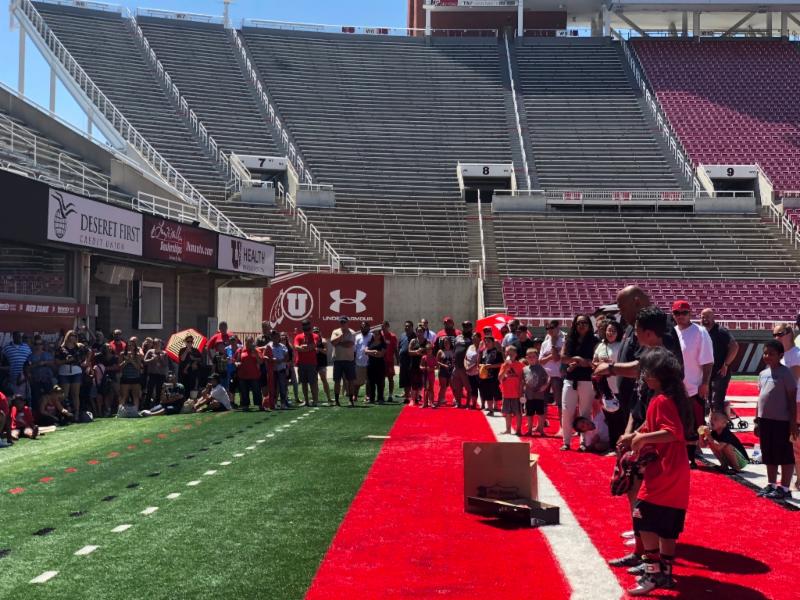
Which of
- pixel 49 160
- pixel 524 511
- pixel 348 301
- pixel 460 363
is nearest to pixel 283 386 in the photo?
pixel 460 363

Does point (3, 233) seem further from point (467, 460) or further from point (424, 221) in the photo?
point (424, 221)

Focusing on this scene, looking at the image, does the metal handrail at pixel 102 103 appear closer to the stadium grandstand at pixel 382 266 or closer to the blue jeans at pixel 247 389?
the stadium grandstand at pixel 382 266

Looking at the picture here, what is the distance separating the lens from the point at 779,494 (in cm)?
880

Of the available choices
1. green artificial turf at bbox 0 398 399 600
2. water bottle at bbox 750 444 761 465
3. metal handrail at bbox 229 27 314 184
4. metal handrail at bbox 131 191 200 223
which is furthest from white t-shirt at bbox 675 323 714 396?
metal handrail at bbox 229 27 314 184

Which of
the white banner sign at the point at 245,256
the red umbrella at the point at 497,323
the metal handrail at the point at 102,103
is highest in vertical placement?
the metal handrail at the point at 102,103

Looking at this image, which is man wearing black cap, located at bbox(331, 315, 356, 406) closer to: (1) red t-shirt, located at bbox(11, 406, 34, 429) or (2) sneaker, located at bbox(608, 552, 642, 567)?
(1) red t-shirt, located at bbox(11, 406, 34, 429)

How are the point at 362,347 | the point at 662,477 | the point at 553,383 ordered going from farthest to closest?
the point at 362,347
the point at 553,383
the point at 662,477

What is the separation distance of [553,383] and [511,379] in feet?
6.32

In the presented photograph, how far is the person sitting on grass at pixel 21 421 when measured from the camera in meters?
13.8

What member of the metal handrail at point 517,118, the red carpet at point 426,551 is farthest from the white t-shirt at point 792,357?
the metal handrail at point 517,118

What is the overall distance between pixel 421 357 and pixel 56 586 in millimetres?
12660

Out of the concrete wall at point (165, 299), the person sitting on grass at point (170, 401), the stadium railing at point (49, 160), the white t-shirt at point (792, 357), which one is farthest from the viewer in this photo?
the stadium railing at point (49, 160)

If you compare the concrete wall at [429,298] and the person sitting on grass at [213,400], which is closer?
the person sitting on grass at [213,400]

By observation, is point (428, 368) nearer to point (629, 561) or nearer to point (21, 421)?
point (21, 421)
